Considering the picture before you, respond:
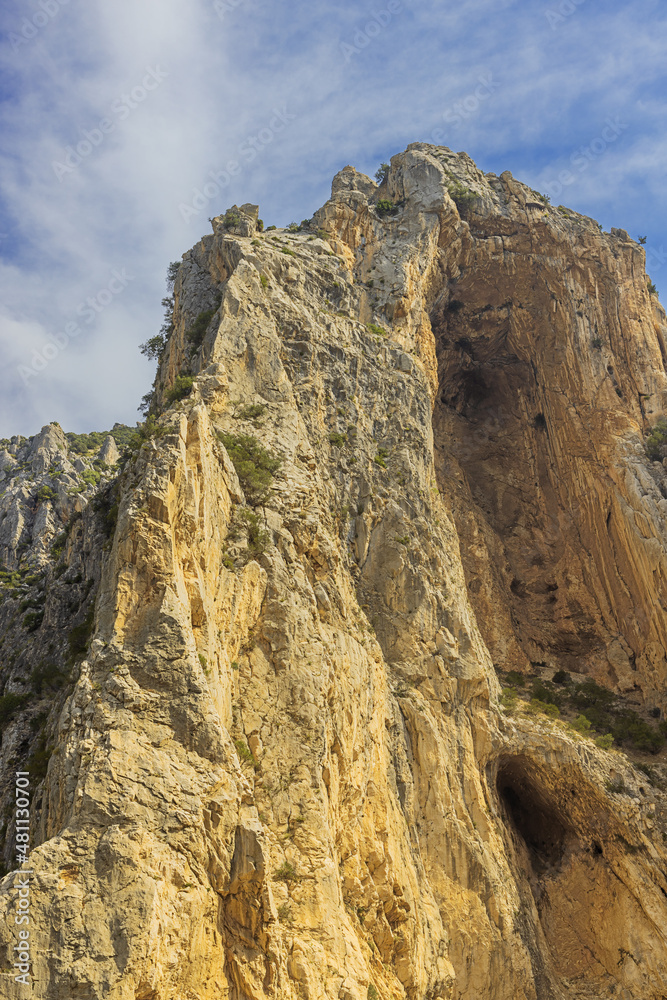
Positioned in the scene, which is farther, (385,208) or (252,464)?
(385,208)

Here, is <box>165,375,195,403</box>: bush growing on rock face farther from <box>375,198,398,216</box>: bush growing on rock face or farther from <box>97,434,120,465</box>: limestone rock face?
<box>97,434,120,465</box>: limestone rock face

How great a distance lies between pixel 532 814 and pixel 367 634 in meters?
11.5

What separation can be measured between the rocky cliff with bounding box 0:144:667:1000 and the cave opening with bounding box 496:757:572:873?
135mm

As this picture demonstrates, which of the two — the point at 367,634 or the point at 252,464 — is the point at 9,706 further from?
the point at 367,634

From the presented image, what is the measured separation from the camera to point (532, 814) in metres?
27.5

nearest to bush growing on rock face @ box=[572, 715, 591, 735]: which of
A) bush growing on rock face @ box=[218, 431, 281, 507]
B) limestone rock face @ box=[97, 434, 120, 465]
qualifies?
bush growing on rock face @ box=[218, 431, 281, 507]

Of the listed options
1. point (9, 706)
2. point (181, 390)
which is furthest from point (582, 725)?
point (9, 706)

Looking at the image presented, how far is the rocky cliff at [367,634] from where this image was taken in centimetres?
1295

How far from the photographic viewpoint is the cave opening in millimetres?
25781

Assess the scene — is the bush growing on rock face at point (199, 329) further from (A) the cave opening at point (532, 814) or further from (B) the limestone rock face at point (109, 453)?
(B) the limestone rock face at point (109, 453)

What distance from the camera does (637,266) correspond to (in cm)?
3972

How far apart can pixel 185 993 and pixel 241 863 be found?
207 cm

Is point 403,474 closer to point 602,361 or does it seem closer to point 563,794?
point 563,794

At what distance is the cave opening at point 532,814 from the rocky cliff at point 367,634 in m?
0.13
